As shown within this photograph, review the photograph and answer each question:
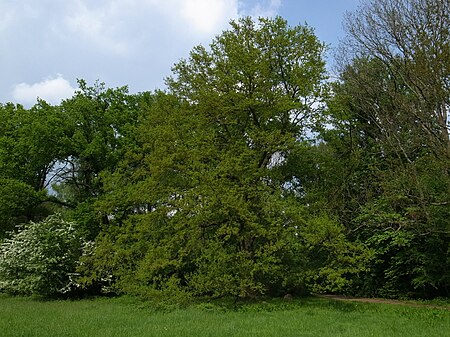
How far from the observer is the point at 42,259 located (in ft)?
74.2

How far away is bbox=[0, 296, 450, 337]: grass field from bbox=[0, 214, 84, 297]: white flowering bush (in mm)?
5912

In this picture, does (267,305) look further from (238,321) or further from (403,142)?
(403,142)

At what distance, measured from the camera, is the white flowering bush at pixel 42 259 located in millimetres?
22500

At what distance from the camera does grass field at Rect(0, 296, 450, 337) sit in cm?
1134

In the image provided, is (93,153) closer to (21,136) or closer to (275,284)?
(21,136)

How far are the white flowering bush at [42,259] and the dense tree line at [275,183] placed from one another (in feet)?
0.32

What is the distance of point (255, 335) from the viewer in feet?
36.1

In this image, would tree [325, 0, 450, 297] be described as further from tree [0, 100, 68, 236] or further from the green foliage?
tree [0, 100, 68, 236]

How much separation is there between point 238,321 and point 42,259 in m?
13.2

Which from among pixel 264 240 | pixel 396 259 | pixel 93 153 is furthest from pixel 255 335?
pixel 93 153

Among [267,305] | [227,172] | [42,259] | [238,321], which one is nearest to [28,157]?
[42,259]

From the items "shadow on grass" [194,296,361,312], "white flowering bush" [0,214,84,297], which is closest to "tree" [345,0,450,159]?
"shadow on grass" [194,296,361,312]

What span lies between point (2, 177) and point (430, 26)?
890 inches

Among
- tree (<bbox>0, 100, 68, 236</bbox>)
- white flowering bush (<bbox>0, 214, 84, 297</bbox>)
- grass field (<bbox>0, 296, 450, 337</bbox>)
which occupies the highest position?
tree (<bbox>0, 100, 68, 236</bbox>)
